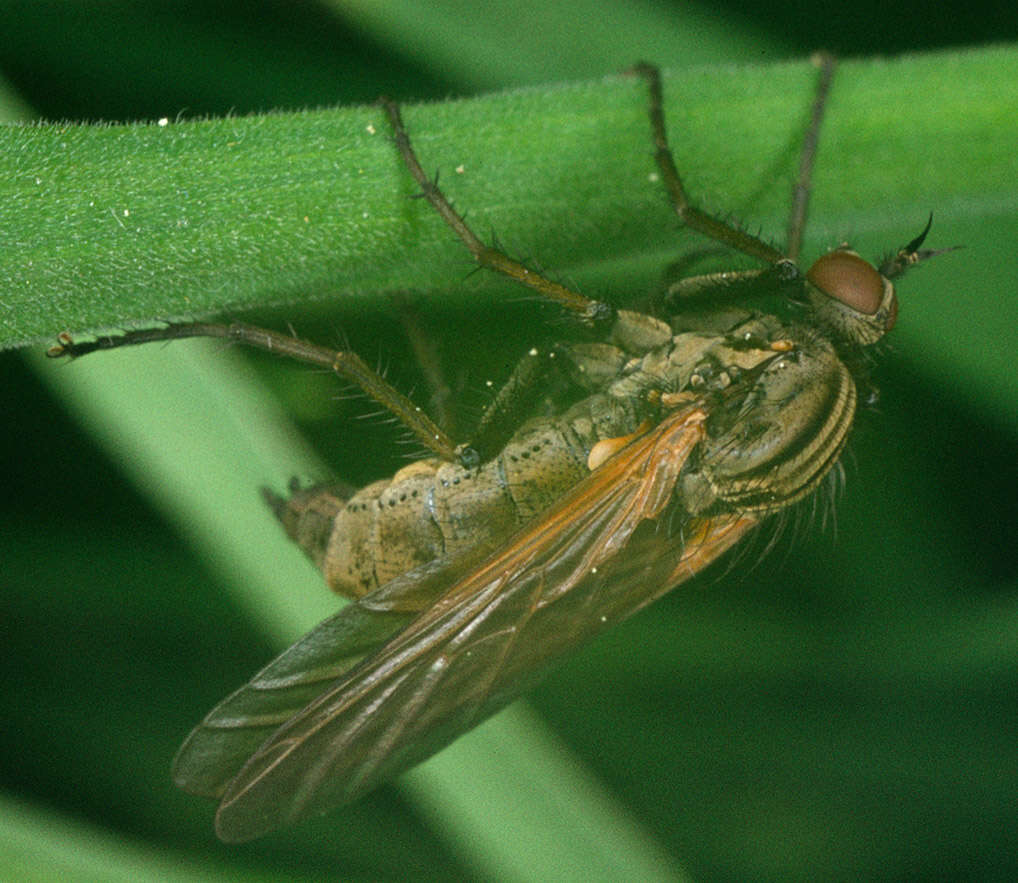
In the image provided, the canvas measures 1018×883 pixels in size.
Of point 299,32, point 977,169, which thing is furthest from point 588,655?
point 299,32

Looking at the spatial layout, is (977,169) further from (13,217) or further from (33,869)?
(33,869)

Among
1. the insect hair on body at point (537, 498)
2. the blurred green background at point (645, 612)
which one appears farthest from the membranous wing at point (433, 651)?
the blurred green background at point (645, 612)

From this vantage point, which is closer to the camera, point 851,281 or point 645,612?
point 851,281

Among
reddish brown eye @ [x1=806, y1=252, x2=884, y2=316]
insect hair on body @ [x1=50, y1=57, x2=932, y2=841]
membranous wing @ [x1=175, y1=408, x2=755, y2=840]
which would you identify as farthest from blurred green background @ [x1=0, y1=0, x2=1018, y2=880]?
membranous wing @ [x1=175, y1=408, x2=755, y2=840]

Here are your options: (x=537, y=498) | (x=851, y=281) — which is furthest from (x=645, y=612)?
(x=851, y=281)

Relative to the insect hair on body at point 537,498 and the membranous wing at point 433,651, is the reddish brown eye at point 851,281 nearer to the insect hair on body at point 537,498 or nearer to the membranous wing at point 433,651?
the insect hair on body at point 537,498

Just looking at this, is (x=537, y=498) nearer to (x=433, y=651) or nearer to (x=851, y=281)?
(x=433, y=651)
